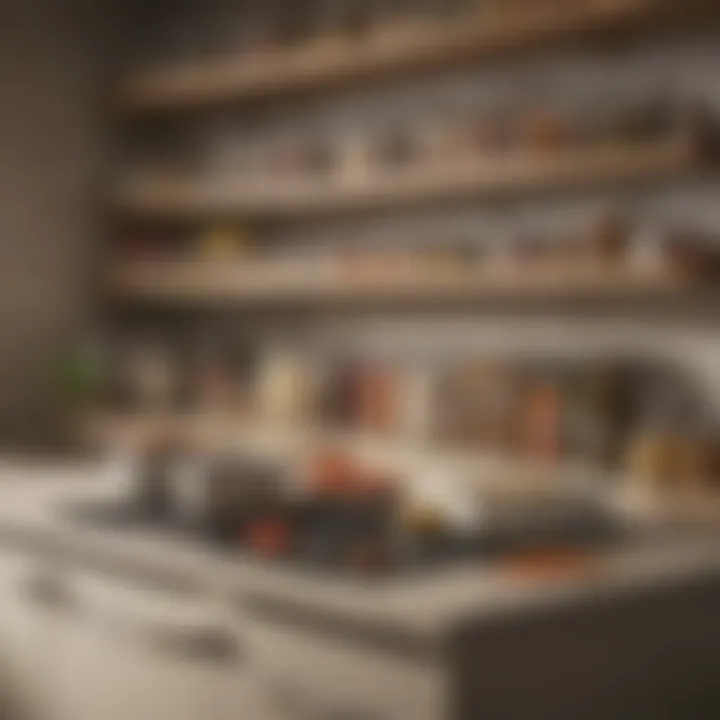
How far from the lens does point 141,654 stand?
212 cm

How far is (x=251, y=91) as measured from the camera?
348 centimetres

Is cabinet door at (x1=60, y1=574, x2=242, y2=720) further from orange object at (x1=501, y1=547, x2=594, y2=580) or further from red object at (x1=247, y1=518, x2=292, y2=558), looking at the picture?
orange object at (x1=501, y1=547, x2=594, y2=580)

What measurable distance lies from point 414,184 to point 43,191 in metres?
1.11

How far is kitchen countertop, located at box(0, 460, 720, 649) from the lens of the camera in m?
1.74

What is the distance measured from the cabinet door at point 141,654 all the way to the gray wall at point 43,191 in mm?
1459

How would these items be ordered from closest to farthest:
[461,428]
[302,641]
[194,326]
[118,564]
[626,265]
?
[302,641], [118,564], [626,265], [461,428], [194,326]

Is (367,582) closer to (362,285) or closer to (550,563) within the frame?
(550,563)

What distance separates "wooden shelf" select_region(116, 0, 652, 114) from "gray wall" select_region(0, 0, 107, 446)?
152 millimetres

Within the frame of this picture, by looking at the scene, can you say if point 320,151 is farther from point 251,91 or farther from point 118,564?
point 118,564

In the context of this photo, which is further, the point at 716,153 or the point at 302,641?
the point at 716,153

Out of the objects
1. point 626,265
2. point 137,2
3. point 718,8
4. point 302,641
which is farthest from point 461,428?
point 137,2

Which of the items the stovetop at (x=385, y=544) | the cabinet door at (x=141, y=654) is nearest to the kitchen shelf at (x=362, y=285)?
the stovetop at (x=385, y=544)

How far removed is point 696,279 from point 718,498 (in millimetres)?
394

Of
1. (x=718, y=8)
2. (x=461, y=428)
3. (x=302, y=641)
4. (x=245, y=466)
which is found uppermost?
(x=718, y=8)
